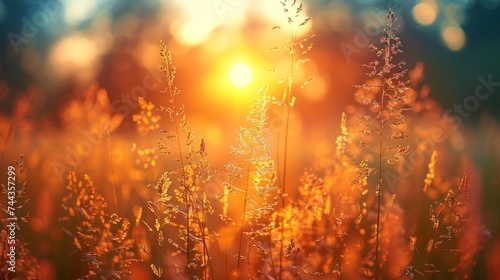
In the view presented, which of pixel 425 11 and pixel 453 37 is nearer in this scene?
pixel 425 11

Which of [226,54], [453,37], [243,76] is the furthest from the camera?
[453,37]

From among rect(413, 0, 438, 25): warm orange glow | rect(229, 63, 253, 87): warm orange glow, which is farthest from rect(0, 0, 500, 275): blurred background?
rect(229, 63, 253, 87): warm orange glow

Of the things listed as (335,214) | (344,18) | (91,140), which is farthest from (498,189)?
(344,18)

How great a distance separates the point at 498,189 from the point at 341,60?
1711 centimetres

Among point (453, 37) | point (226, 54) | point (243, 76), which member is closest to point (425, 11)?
point (453, 37)

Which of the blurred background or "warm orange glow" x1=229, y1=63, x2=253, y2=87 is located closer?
"warm orange glow" x1=229, y1=63, x2=253, y2=87

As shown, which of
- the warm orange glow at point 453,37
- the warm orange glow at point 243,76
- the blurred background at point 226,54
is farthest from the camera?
the warm orange glow at point 453,37

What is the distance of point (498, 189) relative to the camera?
4039mm

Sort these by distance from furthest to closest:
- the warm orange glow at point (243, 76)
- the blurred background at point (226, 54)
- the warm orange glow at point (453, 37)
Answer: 1. the warm orange glow at point (453, 37)
2. the blurred background at point (226, 54)
3. the warm orange glow at point (243, 76)

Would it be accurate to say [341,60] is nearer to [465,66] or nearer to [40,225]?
[465,66]

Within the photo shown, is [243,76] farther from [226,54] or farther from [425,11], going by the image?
[425,11]

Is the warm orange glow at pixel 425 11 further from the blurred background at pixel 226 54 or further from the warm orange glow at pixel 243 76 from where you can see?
the warm orange glow at pixel 243 76

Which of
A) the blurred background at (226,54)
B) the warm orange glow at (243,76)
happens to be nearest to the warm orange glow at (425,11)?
the blurred background at (226,54)

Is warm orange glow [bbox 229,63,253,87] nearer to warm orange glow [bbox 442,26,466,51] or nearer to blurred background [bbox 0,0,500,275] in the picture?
blurred background [bbox 0,0,500,275]
